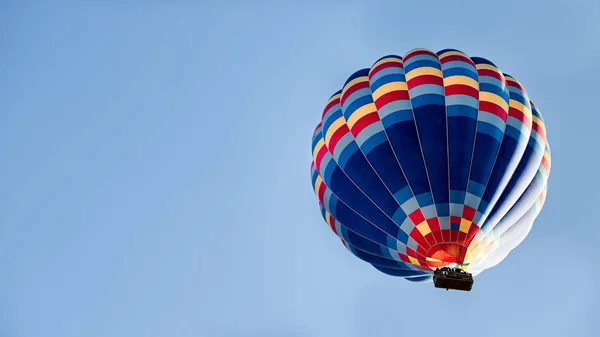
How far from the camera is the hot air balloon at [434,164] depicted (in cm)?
1731

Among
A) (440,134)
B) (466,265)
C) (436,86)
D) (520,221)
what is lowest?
(466,265)

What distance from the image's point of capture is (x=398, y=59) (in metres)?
19.9

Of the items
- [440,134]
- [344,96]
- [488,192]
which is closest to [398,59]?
[344,96]

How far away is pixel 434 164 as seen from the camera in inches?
691

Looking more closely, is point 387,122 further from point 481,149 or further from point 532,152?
point 532,152

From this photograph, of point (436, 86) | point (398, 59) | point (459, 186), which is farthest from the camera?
point (398, 59)

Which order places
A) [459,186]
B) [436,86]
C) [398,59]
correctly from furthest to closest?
[398,59]
[436,86]
[459,186]

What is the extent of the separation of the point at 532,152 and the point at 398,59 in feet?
12.4

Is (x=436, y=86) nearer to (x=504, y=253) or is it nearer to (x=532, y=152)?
(x=532, y=152)

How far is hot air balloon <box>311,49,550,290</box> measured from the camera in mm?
17312

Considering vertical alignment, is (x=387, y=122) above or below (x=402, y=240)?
above

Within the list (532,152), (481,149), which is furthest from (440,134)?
(532,152)

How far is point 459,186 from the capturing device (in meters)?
17.3

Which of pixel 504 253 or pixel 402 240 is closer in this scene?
pixel 402 240
